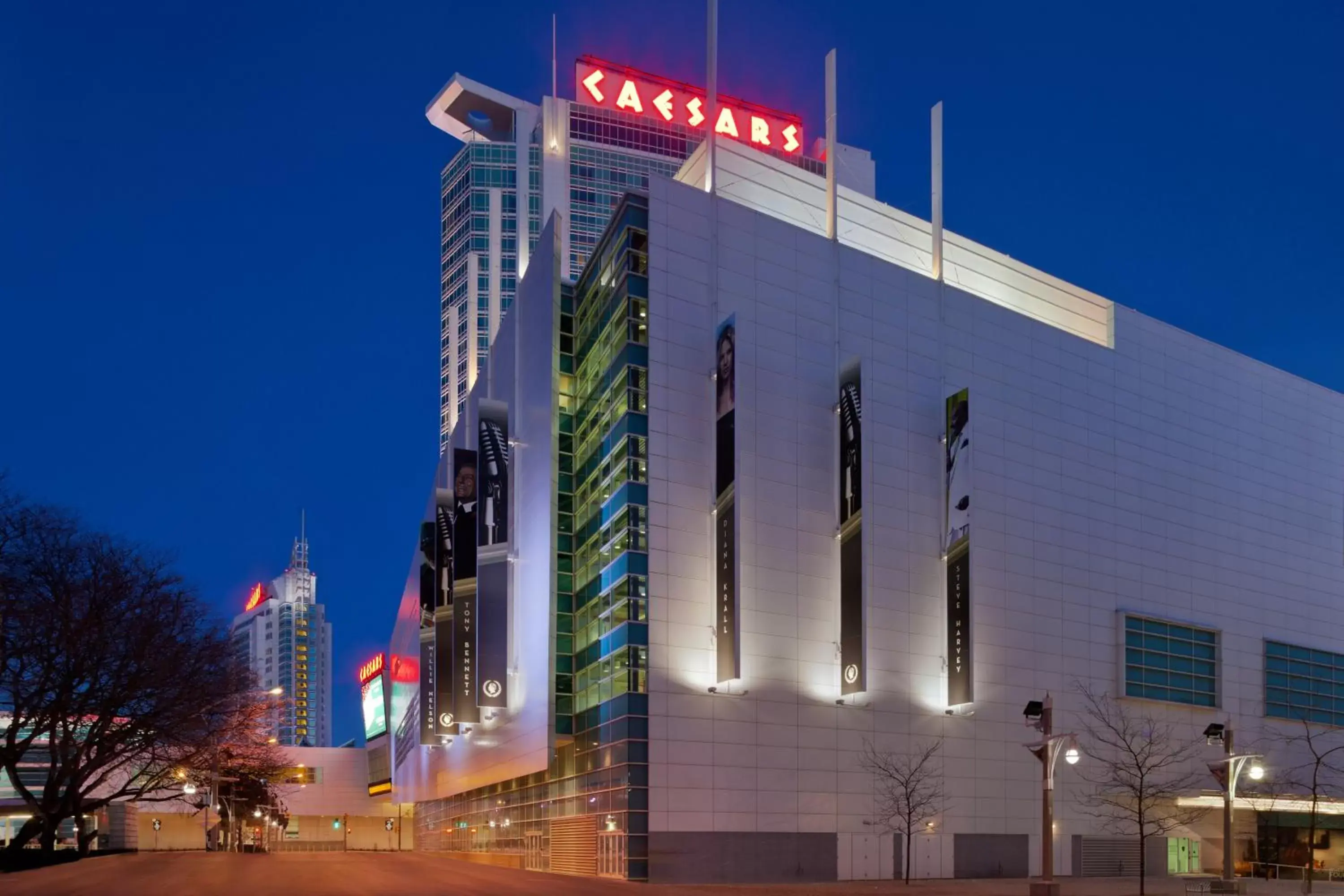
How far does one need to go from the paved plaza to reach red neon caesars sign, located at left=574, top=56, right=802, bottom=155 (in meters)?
97.7

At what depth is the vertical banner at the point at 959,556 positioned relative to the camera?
6066 cm

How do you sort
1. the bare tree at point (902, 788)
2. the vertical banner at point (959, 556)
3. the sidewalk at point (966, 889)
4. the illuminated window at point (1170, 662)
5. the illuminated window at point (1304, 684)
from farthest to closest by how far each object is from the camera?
the illuminated window at point (1304, 684)
the illuminated window at point (1170, 662)
the vertical banner at point (959, 556)
the bare tree at point (902, 788)
the sidewalk at point (966, 889)

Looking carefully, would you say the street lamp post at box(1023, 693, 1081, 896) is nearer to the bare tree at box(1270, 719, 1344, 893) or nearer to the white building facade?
the white building facade

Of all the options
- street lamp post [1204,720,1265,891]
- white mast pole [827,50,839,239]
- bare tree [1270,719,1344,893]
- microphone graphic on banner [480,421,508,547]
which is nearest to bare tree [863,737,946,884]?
street lamp post [1204,720,1265,891]

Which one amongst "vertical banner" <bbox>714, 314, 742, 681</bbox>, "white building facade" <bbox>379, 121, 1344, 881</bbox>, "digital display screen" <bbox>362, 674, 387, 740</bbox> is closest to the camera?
"vertical banner" <bbox>714, 314, 742, 681</bbox>

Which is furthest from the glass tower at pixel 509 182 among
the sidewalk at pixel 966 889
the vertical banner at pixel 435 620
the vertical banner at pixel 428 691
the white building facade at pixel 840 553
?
the sidewalk at pixel 966 889

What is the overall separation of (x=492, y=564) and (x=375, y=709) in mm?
87865

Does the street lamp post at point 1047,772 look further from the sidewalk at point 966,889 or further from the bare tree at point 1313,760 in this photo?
the bare tree at point 1313,760

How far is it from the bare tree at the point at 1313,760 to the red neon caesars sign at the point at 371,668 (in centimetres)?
9077

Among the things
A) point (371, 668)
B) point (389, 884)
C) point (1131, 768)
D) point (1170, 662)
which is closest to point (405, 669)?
point (371, 668)

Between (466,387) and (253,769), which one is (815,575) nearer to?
(253,769)

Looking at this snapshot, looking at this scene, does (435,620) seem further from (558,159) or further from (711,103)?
(558,159)

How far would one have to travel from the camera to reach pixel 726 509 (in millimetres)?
54625

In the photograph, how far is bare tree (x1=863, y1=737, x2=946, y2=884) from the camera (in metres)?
57.9
